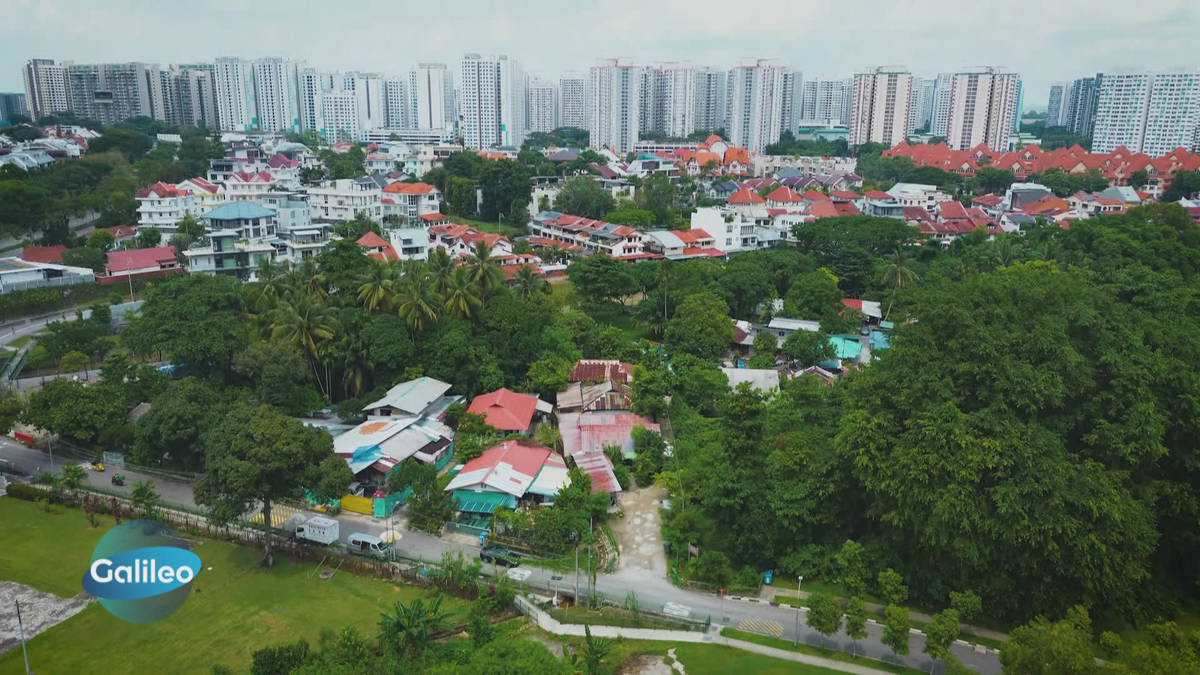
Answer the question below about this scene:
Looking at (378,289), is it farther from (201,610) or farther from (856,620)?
(856,620)

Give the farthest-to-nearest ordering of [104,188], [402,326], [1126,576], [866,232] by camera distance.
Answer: [104,188], [866,232], [402,326], [1126,576]

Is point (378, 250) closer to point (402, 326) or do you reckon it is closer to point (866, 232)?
point (402, 326)

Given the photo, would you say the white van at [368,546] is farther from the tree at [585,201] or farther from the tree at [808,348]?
the tree at [585,201]

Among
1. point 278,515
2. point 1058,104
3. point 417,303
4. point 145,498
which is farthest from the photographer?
point 1058,104

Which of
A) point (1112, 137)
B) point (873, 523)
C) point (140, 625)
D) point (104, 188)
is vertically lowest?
point (140, 625)

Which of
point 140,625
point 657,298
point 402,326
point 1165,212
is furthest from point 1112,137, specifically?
point 140,625

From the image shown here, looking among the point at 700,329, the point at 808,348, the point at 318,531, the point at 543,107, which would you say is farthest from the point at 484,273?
the point at 543,107

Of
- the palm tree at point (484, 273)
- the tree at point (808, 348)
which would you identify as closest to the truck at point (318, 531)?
the palm tree at point (484, 273)
